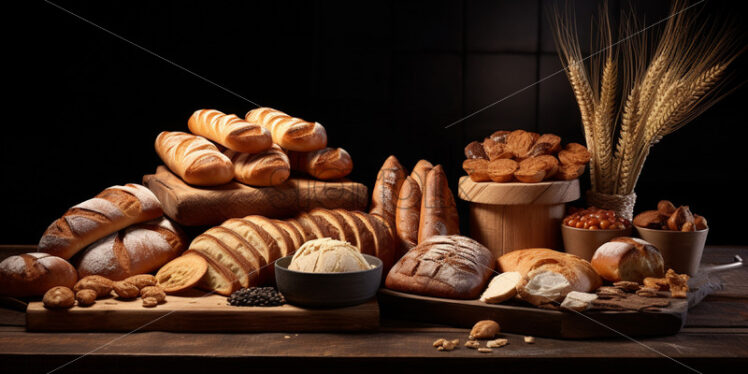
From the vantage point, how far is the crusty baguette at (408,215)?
237cm

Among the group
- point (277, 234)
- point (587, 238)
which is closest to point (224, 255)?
point (277, 234)

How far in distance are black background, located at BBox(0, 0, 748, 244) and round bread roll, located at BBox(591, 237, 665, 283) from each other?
0.89m

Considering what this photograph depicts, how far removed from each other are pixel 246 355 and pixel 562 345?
85 cm

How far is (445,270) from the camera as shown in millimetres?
1930

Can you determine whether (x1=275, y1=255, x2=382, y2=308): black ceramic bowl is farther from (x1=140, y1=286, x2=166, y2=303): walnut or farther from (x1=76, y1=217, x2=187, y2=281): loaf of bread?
(x1=76, y1=217, x2=187, y2=281): loaf of bread

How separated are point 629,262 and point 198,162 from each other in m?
1.50

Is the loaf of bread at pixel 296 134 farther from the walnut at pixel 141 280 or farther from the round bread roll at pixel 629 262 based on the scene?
the round bread roll at pixel 629 262

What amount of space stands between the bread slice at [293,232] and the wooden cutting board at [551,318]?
0.44m

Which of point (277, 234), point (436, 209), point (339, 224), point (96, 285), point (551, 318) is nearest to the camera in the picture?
point (551, 318)

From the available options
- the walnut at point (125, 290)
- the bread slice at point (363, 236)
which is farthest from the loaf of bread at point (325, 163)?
the walnut at point (125, 290)

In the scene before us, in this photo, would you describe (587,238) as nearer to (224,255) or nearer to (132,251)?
(224,255)

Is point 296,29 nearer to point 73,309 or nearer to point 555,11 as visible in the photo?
point 555,11

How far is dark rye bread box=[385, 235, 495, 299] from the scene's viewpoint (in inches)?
74.5

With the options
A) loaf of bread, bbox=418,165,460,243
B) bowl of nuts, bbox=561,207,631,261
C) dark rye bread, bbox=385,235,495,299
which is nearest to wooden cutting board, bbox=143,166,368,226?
loaf of bread, bbox=418,165,460,243
